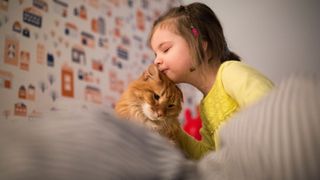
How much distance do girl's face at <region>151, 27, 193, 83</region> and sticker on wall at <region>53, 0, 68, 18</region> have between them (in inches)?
35.5

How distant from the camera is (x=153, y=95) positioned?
115cm

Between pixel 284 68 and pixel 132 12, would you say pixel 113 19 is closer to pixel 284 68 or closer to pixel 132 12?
pixel 132 12

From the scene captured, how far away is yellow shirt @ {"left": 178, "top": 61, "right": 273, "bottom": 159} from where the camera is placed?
2.32 feet

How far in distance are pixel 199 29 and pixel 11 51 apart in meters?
0.96

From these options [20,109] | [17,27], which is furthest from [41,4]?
[20,109]

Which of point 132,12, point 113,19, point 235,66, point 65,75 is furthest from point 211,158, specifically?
point 132,12

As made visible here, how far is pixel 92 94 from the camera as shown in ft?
6.37

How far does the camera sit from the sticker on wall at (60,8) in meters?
1.76

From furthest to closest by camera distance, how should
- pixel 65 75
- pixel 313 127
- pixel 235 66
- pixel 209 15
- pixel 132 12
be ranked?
pixel 132 12 → pixel 65 75 → pixel 209 15 → pixel 235 66 → pixel 313 127

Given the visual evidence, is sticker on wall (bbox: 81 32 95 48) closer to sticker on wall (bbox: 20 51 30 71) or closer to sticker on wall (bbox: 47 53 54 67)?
sticker on wall (bbox: 47 53 54 67)

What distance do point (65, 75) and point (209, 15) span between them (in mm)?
974

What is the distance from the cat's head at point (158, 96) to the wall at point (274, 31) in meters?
0.86

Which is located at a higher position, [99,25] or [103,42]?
[99,25]

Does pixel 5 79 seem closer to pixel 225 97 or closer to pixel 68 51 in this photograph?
pixel 68 51
